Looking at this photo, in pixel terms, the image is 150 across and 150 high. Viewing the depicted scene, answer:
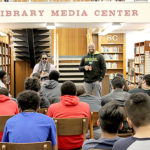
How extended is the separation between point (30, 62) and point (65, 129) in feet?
26.3

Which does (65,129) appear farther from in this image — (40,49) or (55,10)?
(40,49)

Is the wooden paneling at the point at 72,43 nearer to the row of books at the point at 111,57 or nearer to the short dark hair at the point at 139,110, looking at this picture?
the row of books at the point at 111,57

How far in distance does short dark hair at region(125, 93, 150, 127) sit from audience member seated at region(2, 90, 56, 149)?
0.94 metres

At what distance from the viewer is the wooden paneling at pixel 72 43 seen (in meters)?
11.4

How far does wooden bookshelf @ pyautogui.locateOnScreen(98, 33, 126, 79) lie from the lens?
11023 mm

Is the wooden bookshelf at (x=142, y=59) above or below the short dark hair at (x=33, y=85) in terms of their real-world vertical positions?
above

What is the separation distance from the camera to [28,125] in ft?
7.23

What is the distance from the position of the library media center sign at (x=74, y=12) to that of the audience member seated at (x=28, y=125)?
5261mm

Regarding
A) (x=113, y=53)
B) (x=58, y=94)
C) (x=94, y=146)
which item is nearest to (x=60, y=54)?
(x=113, y=53)

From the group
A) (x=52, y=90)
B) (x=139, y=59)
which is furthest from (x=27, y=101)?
(x=139, y=59)

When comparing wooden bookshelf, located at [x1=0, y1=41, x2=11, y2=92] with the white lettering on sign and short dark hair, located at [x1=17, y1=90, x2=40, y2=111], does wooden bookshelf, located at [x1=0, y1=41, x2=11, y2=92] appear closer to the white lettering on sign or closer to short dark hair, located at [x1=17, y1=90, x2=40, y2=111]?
the white lettering on sign

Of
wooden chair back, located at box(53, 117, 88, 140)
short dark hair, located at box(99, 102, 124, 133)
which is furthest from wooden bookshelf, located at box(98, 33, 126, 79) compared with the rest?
short dark hair, located at box(99, 102, 124, 133)

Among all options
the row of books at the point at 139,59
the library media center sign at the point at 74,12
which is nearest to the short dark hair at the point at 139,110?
the library media center sign at the point at 74,12

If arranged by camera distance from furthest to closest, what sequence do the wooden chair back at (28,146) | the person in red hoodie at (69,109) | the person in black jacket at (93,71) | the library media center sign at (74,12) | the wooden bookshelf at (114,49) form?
the wooden bookshelf at (114,49), the library media center sign at (74,12), the person in black jacket at (93,71), the person in red hoodie at (69,109), the wooden chair back at (28,146)
